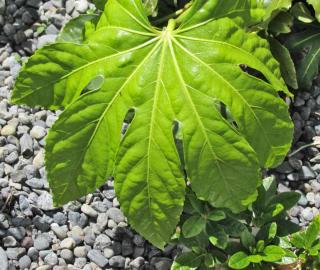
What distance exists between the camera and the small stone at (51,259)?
2.29 meters

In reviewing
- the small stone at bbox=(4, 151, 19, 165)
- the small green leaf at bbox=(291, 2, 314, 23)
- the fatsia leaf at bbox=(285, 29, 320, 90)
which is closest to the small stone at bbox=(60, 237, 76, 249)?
the small stone at bbox=(4, 151, 19, 165)

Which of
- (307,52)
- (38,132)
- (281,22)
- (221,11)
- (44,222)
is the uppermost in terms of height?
(221,11)

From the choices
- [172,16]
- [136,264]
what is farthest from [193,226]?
[172,16]

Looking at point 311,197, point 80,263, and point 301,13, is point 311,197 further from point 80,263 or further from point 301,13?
point 80,263

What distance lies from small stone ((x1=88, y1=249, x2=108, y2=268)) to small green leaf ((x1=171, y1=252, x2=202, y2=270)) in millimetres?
282

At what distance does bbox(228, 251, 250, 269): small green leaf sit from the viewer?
2051 millimetres

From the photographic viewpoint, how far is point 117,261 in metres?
2.28

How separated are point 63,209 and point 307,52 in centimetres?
108

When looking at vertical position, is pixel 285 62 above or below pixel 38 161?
above

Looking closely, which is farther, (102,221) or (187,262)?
(102,221)

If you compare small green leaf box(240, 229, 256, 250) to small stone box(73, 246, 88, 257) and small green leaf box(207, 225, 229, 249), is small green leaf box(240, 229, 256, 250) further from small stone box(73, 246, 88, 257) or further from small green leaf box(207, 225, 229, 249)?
small stone box(73, 246, 88, 257)

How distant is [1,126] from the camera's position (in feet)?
8.16

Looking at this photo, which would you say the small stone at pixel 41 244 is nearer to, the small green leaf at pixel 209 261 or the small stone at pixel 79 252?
the small stone at pixel 79 252

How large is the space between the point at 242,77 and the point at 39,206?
3.07 ft
